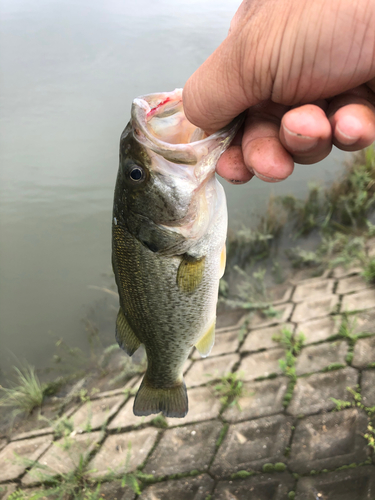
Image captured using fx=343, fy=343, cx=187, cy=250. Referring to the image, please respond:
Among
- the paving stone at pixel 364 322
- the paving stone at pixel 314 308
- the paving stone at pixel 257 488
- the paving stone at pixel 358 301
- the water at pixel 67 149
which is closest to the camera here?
the paving stone at pixel 257 488

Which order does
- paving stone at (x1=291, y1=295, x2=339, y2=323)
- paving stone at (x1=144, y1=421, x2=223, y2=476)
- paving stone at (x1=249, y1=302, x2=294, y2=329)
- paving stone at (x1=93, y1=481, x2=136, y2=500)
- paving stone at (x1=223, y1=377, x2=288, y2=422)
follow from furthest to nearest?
paving stone at (x1=249, y1=302, x2=294, y2=329)
paving stone at (x1=291, y1=295, x2=339, y2=323)
paving stone at (x1=223, y1=377, x2=288, y2=422)
paving stone at (x1=144, y1=421, x2=223, y2=476)
paving stone at (x1=93, y1=481, x2=136, y2=500)

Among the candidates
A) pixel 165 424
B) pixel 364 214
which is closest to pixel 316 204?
pixel 364 214

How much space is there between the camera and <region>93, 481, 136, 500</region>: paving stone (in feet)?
8.59

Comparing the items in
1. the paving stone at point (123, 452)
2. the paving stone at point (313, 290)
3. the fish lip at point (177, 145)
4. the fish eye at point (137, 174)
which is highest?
the fish lip at point (177, 145)

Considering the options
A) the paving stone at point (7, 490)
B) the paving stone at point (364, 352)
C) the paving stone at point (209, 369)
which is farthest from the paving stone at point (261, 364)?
the paving stone at point (7, 490)

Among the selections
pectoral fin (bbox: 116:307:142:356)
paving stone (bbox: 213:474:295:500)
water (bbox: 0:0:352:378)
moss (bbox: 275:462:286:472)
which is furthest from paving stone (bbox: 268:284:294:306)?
pectoral fin (bbox: 116:307:142:356)

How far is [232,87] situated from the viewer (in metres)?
1.18

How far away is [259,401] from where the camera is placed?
2.99 meters

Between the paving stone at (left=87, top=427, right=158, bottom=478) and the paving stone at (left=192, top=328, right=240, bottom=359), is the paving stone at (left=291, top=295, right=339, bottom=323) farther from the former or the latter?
the paving stone at (left=87, top=427, right=158, bottom=478)

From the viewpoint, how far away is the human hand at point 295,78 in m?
0.97

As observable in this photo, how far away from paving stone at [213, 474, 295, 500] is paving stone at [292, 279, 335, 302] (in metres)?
1.96

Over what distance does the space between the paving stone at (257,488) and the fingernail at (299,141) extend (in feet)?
7.79

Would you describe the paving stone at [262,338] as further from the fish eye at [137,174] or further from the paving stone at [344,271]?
the fish eye at [137,174]

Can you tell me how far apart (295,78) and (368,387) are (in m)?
2.56
